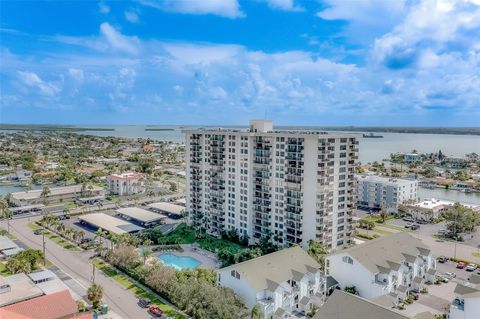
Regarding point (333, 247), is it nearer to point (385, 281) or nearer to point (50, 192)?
point (385, 281)

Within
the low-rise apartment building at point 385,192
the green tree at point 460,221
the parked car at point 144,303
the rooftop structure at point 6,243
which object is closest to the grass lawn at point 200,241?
the parked car at point 144,303

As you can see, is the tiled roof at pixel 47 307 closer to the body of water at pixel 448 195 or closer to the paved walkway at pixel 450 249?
the paved walkway at pixel 450 249

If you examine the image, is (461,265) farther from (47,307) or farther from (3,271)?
(3,271)

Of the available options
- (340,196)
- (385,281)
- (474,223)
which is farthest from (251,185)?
(474,223)

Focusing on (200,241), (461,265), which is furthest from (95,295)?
(461,265)

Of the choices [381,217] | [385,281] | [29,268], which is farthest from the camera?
[381,217]

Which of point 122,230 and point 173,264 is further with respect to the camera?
point 122,230

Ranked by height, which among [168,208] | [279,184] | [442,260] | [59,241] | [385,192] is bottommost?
[442,260]
